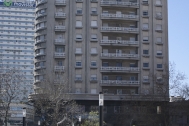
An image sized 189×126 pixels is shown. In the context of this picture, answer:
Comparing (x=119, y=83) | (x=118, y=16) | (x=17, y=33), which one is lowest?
(x=119, y=83)

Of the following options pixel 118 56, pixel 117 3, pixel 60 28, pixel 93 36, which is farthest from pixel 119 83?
pixel 117 3

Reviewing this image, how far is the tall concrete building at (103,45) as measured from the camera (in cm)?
7603

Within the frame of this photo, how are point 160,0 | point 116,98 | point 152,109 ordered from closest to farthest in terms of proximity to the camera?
point 152,109 → point 116,98 → point 160,0

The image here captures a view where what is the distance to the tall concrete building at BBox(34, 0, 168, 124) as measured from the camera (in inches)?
2993

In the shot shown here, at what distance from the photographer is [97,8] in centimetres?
7781

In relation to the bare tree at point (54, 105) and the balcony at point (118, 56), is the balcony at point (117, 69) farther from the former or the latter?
the bare tree at point (54, 105)

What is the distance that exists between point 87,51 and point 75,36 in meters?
3.49

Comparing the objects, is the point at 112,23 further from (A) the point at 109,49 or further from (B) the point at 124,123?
(B) the point at 124,123

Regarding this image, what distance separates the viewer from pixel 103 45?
252 feet

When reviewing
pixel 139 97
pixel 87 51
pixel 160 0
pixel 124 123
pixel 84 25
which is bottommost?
pixel 124 123

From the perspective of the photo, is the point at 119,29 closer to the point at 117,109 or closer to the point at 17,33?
the point at 117,109

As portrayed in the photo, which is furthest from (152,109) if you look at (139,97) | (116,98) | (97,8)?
(97,8)

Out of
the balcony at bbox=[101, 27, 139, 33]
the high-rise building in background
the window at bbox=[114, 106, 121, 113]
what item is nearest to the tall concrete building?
the balcony at bbox=[101, 27, 139, 33]

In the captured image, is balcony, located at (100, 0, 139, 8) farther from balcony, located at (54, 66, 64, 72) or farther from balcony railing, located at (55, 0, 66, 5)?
balcony, located at (54, 66, 64, 72)
